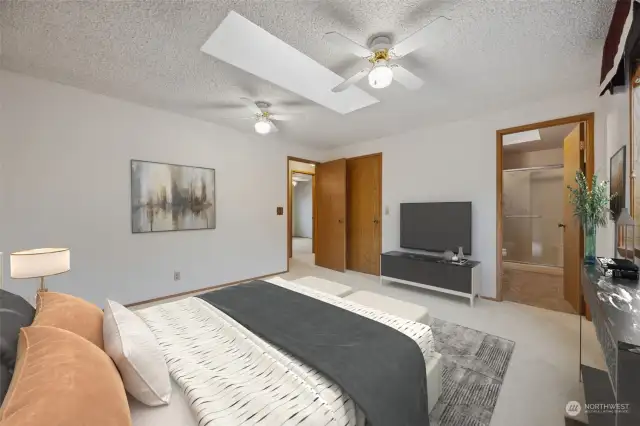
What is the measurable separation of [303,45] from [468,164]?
2746 millimetres

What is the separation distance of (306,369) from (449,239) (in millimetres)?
3109

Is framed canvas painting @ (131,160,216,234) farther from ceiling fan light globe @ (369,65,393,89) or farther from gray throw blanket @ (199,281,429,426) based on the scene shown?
ceiling fan light globe @ (369,65,393,89)

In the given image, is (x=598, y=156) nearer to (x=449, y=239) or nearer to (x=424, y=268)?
(x=449, y=239)

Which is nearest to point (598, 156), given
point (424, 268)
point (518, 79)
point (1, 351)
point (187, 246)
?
point (518, 79)

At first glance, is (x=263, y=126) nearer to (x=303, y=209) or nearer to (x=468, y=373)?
(x=468, y=373)

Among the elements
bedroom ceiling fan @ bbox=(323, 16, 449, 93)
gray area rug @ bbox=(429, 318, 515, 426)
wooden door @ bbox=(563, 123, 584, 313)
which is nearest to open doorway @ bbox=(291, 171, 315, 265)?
wooden door @ bbox=(563, 123, 584, 313)

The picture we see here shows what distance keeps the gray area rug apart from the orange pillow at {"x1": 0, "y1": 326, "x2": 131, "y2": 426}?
61.3 inches

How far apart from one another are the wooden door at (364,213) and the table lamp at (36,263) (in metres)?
4.04

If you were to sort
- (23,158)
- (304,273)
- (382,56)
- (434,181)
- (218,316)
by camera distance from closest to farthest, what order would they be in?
(218,316) → (382,56) → (23,158) → (434,181) → (304,273)

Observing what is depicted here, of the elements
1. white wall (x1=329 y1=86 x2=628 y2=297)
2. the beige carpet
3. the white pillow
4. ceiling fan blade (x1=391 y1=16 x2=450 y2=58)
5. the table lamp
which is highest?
ceiling fan blade (x1=391 y1=16 x2=450 y2=58)

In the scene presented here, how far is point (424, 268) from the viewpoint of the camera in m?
3.44

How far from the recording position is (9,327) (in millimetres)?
838

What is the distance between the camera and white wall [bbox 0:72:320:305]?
242cm

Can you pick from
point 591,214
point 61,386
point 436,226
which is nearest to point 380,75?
point 591,214
